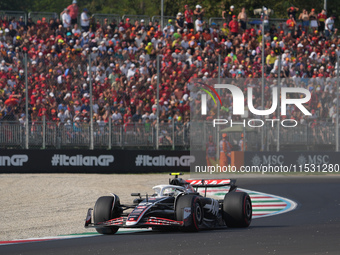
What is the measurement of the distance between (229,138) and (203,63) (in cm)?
343

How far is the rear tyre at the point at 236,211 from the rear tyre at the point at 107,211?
1918mm

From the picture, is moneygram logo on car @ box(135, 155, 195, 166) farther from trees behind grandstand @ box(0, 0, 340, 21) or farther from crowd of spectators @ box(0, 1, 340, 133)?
trees behind grandstand @ box(0, 0, 340, 21)

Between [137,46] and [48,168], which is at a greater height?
[137,46]

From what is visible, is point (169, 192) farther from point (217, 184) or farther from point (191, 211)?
point (217, 184)

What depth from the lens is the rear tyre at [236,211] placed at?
11.9 meters

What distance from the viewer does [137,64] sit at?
26203mm

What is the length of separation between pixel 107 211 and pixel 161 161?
1476cm

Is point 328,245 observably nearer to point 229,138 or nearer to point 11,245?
point 11,245

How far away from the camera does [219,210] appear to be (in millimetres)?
12078

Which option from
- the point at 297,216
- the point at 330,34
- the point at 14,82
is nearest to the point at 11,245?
the point at 297,216

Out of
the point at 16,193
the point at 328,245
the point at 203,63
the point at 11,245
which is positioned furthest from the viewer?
the point at 203,63

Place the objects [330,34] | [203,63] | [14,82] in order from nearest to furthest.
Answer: [14,82] → [203,63] → [330,34]

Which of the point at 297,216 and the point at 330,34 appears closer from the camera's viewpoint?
the point at 297,216

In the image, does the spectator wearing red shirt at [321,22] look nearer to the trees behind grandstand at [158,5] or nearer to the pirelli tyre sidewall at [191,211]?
the trees behind grandstand at [158,5]
